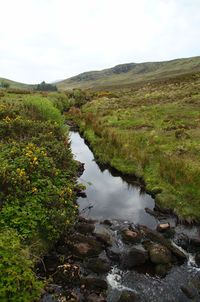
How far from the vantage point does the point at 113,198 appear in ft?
36.3

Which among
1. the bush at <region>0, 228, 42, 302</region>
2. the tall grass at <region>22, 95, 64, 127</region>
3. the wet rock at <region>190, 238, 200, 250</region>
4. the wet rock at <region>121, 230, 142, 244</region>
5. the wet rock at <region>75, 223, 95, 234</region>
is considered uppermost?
the tall grass at <region>22, 95, 64, 127</region>

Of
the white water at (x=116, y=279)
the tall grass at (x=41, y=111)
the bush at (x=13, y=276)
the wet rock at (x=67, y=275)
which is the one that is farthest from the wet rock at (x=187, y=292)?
the tall grass at (x=41, y=111)

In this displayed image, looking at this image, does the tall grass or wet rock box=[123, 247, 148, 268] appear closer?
wet rock box=[123, 247, 148, 268]

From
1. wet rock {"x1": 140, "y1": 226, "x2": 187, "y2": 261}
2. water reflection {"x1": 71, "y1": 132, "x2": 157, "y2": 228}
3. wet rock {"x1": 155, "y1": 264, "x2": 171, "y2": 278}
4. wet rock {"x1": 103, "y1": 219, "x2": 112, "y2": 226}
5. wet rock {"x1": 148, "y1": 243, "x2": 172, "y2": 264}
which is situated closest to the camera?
wet rock {"x1": 155, "y1": 264, "x2": 171, "y2": 278}

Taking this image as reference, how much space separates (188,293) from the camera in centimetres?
578

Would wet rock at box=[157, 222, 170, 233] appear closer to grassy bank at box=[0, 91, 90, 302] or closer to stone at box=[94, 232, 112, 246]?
stone at box=[94, 232, 112, 246]

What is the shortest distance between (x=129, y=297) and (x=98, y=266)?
4.20ft

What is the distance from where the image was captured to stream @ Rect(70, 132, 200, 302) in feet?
19.4

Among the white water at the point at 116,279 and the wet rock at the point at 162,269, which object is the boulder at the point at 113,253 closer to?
the white water at the point at 116,279

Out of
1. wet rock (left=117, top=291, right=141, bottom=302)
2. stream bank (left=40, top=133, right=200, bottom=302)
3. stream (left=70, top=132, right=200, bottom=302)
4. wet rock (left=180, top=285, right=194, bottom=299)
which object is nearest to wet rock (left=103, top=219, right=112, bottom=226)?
stream bank (left=40, top=133, right=200, bottom=302)

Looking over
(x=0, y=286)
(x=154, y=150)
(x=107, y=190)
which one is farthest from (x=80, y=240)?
(x=154, y=150)

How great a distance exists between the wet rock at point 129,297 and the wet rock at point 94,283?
1.79ft

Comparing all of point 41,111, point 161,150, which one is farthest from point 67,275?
point 41,111

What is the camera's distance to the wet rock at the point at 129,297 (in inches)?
219
